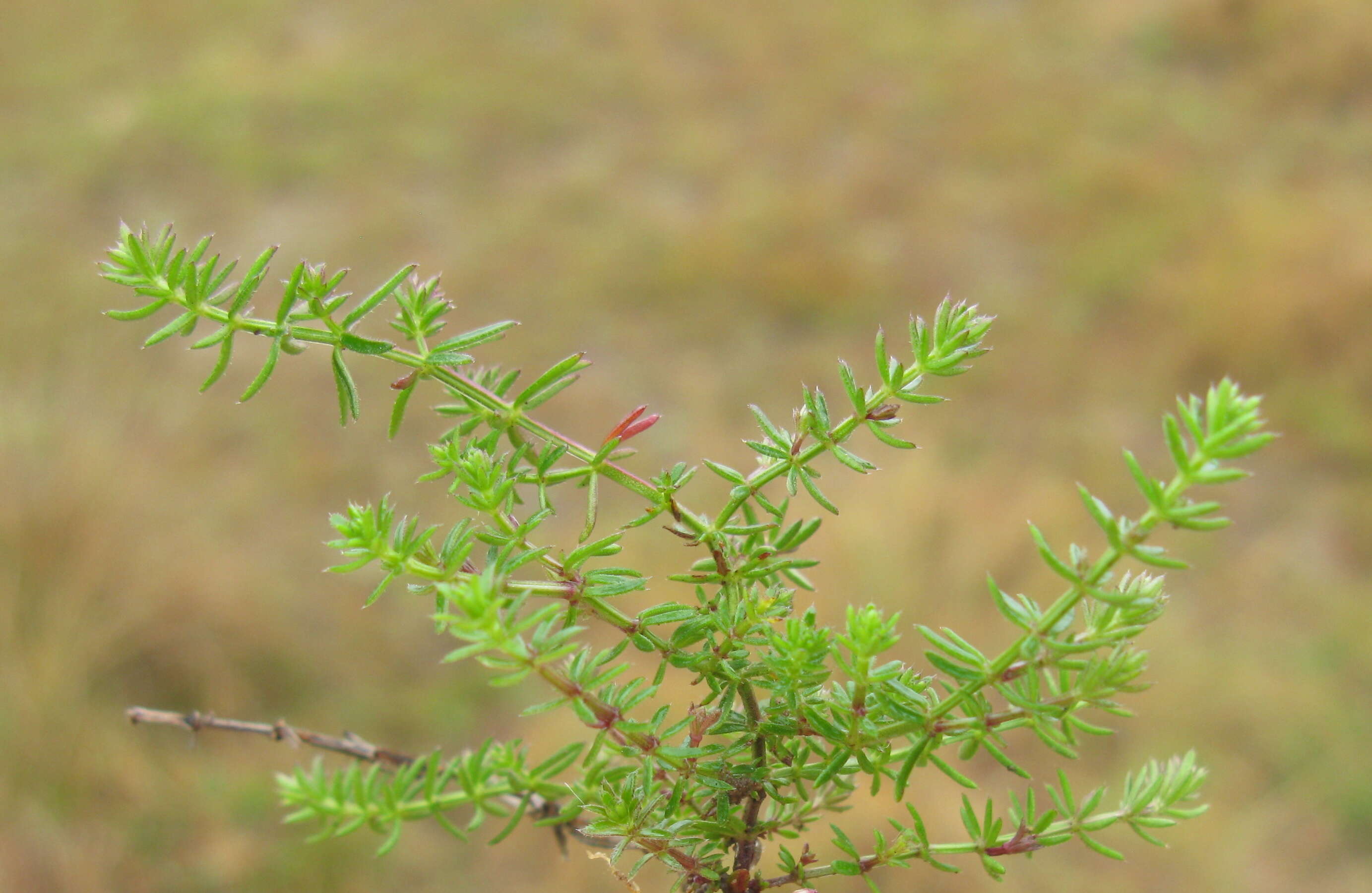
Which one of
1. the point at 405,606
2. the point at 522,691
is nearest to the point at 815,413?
the point at 522,691

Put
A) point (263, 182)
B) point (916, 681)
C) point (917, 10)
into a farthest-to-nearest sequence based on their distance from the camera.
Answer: point (917, 10)
point (263, 182)
point (916, 681)

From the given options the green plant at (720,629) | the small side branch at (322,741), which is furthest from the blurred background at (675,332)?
the green plant at (720,629)

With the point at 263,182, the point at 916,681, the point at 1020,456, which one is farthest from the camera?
the point at 263,182

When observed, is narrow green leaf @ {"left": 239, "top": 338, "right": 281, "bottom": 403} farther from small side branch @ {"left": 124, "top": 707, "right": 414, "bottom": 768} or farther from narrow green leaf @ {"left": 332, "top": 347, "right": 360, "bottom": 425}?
small side branch @ {"left": 124, "top": 707, "right": 414, "bottom": 768}

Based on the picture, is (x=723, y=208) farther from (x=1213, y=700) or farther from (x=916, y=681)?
(x=916, y=681)

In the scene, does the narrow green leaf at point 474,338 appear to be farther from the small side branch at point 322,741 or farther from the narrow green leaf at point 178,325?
the small side branch at point 322,741

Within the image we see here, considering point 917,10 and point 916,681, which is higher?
point 917,10

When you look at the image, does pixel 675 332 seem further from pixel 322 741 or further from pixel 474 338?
pixel 474 338

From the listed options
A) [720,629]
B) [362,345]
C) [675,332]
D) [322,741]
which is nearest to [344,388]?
[362,345]
